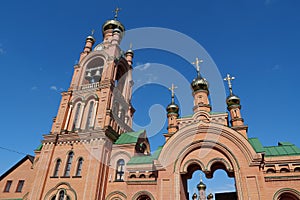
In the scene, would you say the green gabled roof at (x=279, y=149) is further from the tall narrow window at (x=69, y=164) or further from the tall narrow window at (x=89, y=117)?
the tall narrow window at (x=69, y=164)

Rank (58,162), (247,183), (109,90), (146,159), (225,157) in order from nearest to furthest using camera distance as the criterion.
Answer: (247,183)
(225,157)
(146,159)
(58,162)
(109,90)

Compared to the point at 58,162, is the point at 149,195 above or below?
below

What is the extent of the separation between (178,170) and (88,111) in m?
11.2

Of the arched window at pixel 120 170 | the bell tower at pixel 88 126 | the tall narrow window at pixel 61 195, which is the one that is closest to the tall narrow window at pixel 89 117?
the bell tower at pixel 88 126

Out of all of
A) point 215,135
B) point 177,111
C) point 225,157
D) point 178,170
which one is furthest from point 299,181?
point 177,111

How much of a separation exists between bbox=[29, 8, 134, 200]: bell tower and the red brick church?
8 centimetres

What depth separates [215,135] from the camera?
49.7 feet

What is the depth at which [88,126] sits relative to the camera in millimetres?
20641

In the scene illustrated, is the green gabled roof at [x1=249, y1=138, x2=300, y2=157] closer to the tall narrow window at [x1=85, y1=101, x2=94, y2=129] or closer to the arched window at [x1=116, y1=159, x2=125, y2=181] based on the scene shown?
the arched window at [x1=116, y1=159, x2=125, y2=181]

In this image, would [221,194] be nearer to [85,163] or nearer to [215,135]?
Answer: [215,135]

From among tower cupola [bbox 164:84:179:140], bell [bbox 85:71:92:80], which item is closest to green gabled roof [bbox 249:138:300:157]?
tower cupola [bbox 164:84:179:140]

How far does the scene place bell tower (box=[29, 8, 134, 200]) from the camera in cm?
1734

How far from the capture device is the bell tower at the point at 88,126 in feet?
56.9

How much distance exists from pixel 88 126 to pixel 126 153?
4.62m
